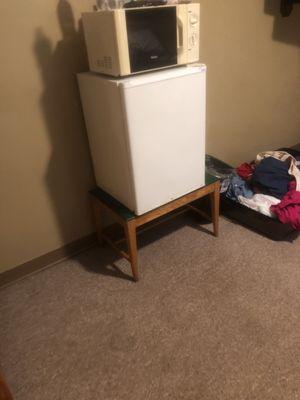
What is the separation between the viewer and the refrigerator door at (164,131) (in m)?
1.29

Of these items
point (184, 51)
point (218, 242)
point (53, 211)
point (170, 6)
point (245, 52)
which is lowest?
point (218, 242)

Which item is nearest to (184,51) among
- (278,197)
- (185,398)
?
(278,197)

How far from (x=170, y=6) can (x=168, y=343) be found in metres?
1.38

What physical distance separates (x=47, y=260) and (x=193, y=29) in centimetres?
140

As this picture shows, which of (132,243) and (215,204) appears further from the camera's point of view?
(215,204)

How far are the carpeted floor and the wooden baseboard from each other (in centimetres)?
4

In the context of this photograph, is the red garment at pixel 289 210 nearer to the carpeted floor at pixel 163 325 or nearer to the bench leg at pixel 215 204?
the carpeted floor at pixel 163 325

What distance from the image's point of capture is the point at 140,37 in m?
1.25

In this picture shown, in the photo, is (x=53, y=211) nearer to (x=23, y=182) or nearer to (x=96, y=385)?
(x=23, y=182)

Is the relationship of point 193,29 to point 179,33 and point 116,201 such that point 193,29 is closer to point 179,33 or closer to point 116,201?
point 179,33

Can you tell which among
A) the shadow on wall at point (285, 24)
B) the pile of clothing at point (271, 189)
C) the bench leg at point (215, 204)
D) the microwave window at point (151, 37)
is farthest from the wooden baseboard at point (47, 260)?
the shadow on wall at point (285, 24)

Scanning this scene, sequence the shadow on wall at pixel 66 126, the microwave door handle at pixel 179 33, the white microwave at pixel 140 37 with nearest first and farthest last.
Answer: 1. the white microwave at pixel 140 37
2. the microwave door handle at pixel 179 33
3. the shadow on wall at pixel 66 126

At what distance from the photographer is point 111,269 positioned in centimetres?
177

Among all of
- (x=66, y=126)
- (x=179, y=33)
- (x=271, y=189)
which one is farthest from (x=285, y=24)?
(x=66, y=126)
